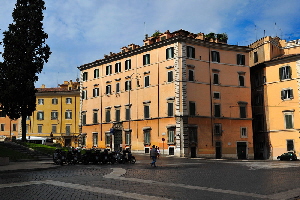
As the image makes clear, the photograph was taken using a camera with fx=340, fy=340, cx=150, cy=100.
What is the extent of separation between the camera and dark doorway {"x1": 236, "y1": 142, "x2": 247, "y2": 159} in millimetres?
49781

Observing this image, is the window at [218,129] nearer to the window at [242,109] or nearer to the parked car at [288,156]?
the window at [242,109]

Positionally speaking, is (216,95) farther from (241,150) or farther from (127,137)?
(127,137)

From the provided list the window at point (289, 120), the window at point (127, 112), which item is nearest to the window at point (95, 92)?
the window at point (127, 112)

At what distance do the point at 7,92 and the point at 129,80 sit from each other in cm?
1956

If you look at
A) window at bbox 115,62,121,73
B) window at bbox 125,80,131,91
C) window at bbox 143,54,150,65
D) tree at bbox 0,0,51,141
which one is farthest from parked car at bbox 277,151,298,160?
tree at bbox 0,0,51,141

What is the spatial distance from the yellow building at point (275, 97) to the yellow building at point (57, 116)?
1621 inches

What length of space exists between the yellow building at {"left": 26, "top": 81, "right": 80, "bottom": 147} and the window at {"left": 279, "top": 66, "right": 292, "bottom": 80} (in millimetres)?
45162

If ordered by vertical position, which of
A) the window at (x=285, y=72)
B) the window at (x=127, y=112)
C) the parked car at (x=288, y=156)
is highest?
the window at (x=285, y=72)

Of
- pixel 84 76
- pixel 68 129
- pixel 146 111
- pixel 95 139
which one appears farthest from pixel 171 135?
pixel 68 129

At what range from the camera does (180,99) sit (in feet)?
149

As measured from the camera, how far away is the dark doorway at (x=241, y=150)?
49.8 m

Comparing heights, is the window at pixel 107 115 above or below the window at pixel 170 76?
below

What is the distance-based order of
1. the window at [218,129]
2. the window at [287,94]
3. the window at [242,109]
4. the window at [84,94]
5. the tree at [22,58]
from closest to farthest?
the tree at [22,58]
the window at [218,129]
the window at [287,94]
the window at [242,109]
the window at [84,94]

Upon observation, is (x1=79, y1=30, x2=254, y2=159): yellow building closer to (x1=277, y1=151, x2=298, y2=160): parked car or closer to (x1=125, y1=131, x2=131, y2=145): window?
(x1=125, y1=131, x2=131, y2=145): window
